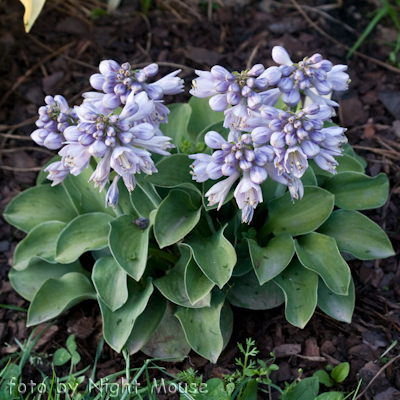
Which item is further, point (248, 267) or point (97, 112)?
point (248, 267)

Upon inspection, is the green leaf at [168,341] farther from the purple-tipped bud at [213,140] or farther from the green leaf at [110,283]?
the purple-tipped bud at [213,140]

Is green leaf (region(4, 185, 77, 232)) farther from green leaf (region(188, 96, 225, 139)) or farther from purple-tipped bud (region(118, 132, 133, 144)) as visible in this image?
purple-tipped bud (region(118, 132, 133, 144))

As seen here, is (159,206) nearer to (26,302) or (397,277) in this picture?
(26,302)

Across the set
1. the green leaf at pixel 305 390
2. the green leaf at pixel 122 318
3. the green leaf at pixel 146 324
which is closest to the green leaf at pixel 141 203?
the green leaf at pixel 122 318

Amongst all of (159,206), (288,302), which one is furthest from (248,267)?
(159,206)

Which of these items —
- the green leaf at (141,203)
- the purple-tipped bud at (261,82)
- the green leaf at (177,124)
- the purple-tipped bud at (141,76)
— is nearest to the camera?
the purple-tipped bud at (261,82)
